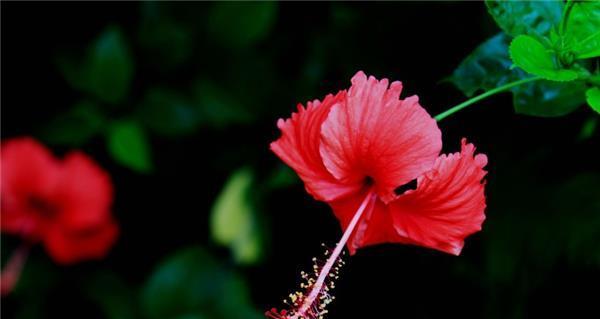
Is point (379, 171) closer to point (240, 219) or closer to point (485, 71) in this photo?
point (485, 71)

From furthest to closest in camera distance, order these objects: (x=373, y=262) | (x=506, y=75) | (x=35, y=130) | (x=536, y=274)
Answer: (x=35, y=130), (x=373, y=262), (x=536, y=274), (x=506, y=75)

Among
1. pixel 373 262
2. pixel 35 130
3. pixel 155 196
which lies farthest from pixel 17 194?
pixel 373 262

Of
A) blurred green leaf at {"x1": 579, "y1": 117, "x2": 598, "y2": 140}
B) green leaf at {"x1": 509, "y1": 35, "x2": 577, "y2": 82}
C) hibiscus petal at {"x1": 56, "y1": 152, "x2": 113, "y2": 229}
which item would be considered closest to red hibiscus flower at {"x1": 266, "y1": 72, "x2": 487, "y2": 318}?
green leaf at {"x1": 509, "y1": 35, "x2": 577, "y2": 82}

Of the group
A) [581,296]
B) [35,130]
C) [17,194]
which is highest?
[35,130]

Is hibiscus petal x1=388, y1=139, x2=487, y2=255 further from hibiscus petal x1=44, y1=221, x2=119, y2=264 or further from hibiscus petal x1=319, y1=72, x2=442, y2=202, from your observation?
hibiscus petal x1=44, y1=221, x2=119, y2=264

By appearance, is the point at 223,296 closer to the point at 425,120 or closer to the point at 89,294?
the point at 89,294

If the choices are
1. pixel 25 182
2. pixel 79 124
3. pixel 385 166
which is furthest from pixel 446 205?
pixel 25 182

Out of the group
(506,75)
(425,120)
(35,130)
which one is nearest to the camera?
(425,120)
